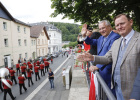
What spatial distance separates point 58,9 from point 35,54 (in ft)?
98.3

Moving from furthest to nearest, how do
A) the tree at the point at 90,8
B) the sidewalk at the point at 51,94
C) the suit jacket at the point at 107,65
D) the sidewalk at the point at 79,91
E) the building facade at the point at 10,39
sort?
1. the building facade at the point at 10,39
2. the sidewalk at the point at 51,94
3. the tree at the point at 90,8
4. the sidewalk at the point at 79,91
5. the suit jacket at the point at 107,65

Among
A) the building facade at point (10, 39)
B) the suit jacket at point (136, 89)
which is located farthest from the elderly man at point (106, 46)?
the building facade at point (10, 39)

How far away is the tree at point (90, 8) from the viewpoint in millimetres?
6562

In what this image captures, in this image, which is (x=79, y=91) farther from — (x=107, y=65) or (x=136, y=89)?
(x=136, y=89)

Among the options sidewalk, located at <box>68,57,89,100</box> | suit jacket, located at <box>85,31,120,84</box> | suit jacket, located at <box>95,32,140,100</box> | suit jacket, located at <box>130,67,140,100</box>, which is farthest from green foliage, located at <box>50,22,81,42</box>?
suit jacket, located at <box>130,67,140,100</box>

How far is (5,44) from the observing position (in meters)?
22.3

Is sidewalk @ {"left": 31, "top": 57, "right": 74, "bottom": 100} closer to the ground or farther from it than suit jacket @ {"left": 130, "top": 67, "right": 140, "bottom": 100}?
closer to the ground

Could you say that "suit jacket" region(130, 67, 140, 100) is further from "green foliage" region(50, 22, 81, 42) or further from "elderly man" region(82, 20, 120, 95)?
"green foliage" region(50, 22, 81, 42)

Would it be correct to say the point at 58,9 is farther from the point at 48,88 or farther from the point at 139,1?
the point at 48,88

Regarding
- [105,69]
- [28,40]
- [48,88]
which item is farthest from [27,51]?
[105,69]

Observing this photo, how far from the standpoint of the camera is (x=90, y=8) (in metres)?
7.35

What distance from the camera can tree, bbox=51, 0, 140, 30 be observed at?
21.5 feet

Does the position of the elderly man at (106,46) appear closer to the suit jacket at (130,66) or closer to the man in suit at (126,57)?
the man in suit at (126,57)

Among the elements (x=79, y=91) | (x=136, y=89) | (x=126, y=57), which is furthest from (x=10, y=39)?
Result: (x=136, y=89)
